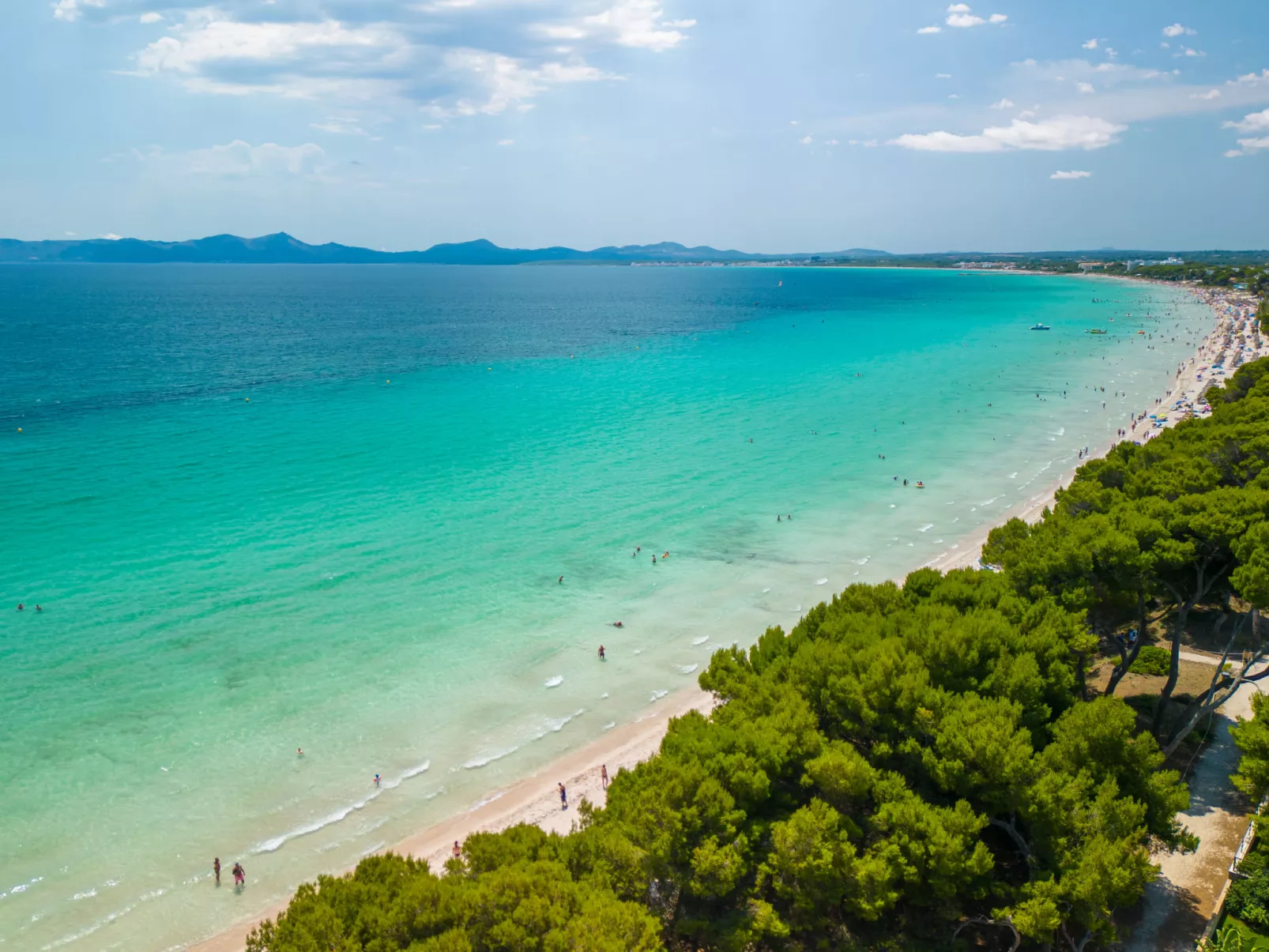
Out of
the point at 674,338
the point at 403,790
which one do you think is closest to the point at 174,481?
the point at 403,790

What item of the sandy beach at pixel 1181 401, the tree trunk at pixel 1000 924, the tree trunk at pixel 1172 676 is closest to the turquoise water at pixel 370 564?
the sandy beach at pixel 1181 401

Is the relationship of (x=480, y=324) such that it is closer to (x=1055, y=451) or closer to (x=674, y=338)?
(x=674, y=338)

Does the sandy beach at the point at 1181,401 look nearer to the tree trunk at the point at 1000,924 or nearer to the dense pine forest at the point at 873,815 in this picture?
the dense pine forest at the point at 873,815

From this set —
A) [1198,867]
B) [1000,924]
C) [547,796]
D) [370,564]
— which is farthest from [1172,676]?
[370,564]

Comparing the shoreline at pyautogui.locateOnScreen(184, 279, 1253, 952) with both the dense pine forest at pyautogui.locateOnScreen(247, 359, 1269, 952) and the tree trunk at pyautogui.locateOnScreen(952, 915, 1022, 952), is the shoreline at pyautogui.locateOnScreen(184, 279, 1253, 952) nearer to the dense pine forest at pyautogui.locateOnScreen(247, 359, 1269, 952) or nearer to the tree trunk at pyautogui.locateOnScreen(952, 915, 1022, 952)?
the dense pine forest at pyautogui.locateOnScreen(247, 359, 1269, 952)

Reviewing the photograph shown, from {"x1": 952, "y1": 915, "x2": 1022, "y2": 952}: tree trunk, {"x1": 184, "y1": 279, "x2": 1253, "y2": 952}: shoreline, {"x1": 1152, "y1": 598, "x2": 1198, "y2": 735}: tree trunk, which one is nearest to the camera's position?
{"x1": 952, "y1": 915, "x2": 1022, "y2": 952}: tree trunk

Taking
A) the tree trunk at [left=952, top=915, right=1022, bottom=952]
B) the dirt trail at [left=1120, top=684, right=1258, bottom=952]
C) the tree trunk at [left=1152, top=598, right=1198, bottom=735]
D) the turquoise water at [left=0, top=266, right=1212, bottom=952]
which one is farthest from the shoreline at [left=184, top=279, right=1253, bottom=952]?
the tree trunk at [left=1152, top=598, right=1198, bottom=735]
